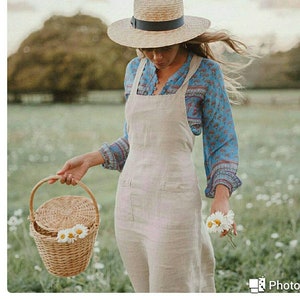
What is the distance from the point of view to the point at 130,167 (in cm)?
181

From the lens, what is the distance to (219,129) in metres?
1.74

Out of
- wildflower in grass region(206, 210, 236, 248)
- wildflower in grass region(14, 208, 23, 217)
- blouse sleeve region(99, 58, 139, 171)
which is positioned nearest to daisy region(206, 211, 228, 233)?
wildflower in grass region(206, 210, 236, 248)

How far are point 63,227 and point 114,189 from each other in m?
0.54

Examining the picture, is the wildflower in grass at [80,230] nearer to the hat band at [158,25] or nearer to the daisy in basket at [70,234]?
the daisy in basket at [70,234]

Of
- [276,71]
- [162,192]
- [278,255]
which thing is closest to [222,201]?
[162,192]

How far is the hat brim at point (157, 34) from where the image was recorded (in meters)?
1.68

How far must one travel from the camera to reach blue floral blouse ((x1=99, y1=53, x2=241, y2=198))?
171cm

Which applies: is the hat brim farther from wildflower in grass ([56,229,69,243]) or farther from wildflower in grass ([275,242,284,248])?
A: wildflower in grass ([275,242,284,248])

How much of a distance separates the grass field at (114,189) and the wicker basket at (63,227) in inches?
15.5

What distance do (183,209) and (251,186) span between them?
0.81 meters

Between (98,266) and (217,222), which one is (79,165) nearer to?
(217,222)

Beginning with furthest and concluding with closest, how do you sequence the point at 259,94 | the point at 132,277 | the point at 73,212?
the point at 259,94 → the point at 73,212 → the point at 132,277

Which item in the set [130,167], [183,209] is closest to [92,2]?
[130,167]
